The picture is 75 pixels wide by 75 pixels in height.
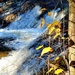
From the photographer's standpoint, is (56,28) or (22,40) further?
(22,40)

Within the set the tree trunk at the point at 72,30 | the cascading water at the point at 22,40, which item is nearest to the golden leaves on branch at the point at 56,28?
the cascading water at the point at 22,40

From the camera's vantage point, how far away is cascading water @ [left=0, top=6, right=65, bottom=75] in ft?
12.2

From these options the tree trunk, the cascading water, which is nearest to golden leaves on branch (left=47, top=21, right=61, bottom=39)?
the cascading water

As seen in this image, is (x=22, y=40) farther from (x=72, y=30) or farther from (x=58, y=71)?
(x=72, y=30)

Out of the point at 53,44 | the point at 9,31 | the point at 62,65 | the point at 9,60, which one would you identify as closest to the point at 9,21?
the point at 9,31

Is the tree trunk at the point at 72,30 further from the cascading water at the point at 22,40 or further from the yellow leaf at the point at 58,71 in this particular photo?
the cascading water at the point at 22,40

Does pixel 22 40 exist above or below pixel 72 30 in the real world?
below

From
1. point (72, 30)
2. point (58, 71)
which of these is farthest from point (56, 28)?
point (72, 30)

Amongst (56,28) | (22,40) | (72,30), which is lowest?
(22,40)

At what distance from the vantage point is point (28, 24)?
543 centimetres

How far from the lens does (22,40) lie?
4.71 meters

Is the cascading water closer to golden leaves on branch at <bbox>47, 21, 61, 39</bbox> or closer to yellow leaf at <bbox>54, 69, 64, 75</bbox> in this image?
golden leaves on branch at <bbox>47, 21, 61, 39</bbox>

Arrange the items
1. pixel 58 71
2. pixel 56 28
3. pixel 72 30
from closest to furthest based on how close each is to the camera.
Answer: pixel 72 30, pixel 58 71, pixel 56 28

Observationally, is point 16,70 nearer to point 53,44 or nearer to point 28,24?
point 53,44
